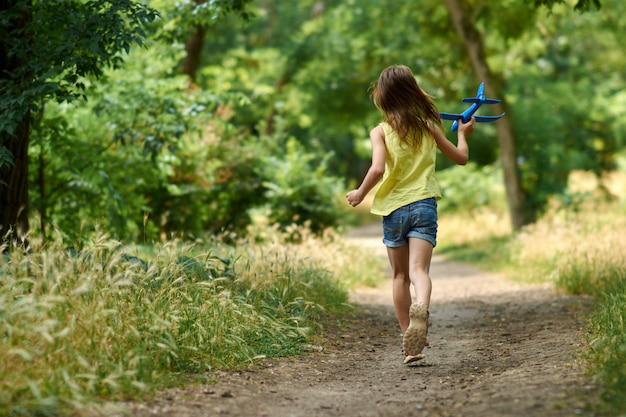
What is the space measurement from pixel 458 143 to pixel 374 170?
693 millimetres

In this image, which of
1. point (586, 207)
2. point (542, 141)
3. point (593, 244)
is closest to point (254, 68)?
point (542, 141)

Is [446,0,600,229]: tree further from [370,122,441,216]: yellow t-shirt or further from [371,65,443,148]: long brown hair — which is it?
[370,122,441,216]: yellow t-shirt

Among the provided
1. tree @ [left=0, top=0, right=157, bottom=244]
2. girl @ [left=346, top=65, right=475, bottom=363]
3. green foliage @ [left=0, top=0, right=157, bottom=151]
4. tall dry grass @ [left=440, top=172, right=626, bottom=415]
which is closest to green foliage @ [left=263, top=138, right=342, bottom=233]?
tall dry grass @ [left=440, top=172, right=626, bottom=415]

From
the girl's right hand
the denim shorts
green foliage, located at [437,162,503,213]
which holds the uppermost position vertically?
green foliage, located at [437,162,503,213]

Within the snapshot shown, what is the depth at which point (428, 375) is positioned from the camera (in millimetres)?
5012

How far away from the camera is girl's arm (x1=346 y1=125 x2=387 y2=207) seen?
509cm

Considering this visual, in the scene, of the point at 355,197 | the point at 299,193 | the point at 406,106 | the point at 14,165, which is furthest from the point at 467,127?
the point at 299,193

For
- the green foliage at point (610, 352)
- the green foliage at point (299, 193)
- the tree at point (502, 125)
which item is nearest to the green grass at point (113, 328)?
the green foliage at point (610, 352)

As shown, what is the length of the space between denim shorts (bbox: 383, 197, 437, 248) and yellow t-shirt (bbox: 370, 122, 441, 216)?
0.04 metres

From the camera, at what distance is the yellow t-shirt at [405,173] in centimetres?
521

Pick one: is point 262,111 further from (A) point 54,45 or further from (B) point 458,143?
(B) point 458,143

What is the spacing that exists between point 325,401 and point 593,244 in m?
6.33

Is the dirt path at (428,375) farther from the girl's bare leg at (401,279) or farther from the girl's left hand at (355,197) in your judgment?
the girl's left hand at (355,197)

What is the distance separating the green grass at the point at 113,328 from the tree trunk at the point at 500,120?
10.2 m
